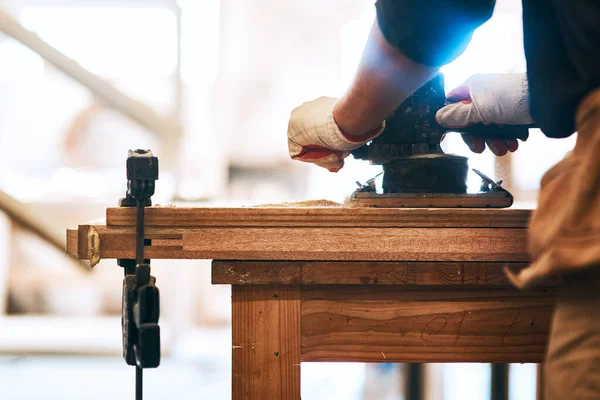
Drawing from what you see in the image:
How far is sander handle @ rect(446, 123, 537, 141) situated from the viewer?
1.07 m

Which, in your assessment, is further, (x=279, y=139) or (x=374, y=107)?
(x=279, y=139)

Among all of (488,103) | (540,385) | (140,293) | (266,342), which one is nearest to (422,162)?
(488,103)

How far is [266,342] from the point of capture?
898 millimetres

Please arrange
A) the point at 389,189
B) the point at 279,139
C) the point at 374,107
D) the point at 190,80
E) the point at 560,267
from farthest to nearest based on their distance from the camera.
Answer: the point at 279,139
the point at 190,80
the point at 389,189
the point at 374,107
the point at 560,267

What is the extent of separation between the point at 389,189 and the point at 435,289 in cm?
18

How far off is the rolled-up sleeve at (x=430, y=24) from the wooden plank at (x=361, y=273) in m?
0.29

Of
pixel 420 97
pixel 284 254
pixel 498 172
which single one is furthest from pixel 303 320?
pixel 498 172

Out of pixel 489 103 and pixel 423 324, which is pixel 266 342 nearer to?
pixel 423 324

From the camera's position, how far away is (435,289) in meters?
0.91

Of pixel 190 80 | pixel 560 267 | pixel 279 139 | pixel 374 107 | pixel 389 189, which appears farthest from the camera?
pixel 279 139

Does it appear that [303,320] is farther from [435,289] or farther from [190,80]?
[190,80]

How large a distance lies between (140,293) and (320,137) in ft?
1.20

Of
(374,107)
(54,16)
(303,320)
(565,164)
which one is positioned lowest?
(303,320)

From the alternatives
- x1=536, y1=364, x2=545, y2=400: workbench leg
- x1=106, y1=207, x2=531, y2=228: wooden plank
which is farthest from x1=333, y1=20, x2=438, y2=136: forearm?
x1=536, y1=364, x2=545, y2=400: workbench leg
